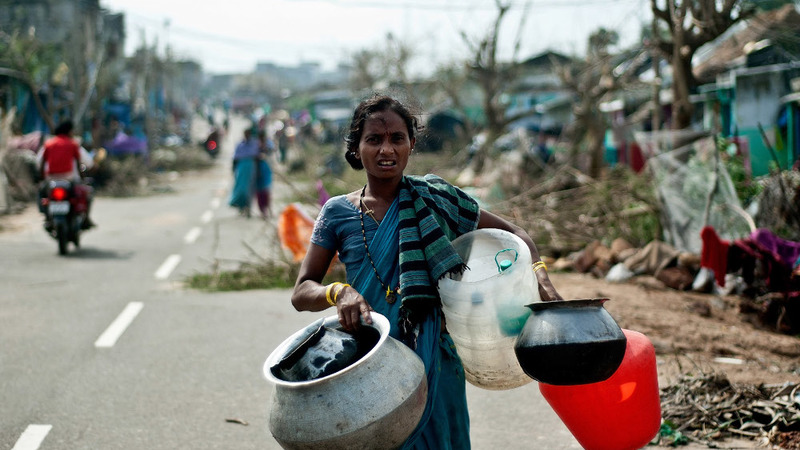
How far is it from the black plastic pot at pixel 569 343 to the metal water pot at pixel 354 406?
36 cm

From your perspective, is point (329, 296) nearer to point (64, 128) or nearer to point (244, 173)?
point (64, 128)

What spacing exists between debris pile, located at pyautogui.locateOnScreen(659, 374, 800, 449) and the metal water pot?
2302 mm

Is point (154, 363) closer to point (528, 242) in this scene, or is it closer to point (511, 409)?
point (511, 409)

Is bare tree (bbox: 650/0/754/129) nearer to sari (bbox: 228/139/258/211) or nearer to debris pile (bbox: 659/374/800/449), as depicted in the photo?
debris pile (bbox: 659/374/800/449)

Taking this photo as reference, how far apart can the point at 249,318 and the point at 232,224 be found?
7.18 meters

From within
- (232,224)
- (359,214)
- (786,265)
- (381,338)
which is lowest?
(232,224)

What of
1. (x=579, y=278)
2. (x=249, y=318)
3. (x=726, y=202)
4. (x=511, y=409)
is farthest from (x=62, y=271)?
(x=726, y=202)

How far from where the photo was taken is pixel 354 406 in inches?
82.6

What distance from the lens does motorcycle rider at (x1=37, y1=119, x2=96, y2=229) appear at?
34.1ft

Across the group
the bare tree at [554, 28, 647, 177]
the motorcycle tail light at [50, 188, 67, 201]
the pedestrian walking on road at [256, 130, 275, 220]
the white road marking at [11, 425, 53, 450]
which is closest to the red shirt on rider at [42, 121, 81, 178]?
the motorcycle tail light at [50, 188, 67, 201]

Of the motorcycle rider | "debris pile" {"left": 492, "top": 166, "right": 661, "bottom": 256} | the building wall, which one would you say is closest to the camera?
"debris pile" {"left": 492, "top": 166, "right": 661, "bottom": 256}

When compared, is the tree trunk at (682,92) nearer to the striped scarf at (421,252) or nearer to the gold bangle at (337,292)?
the striped scarf at (421,252)

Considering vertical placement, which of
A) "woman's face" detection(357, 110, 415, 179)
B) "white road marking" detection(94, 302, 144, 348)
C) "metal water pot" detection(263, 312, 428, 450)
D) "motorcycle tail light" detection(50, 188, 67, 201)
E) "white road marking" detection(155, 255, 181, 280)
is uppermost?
"woman's face" detection(357, 110, 415, 179)

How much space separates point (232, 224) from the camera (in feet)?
46.0
